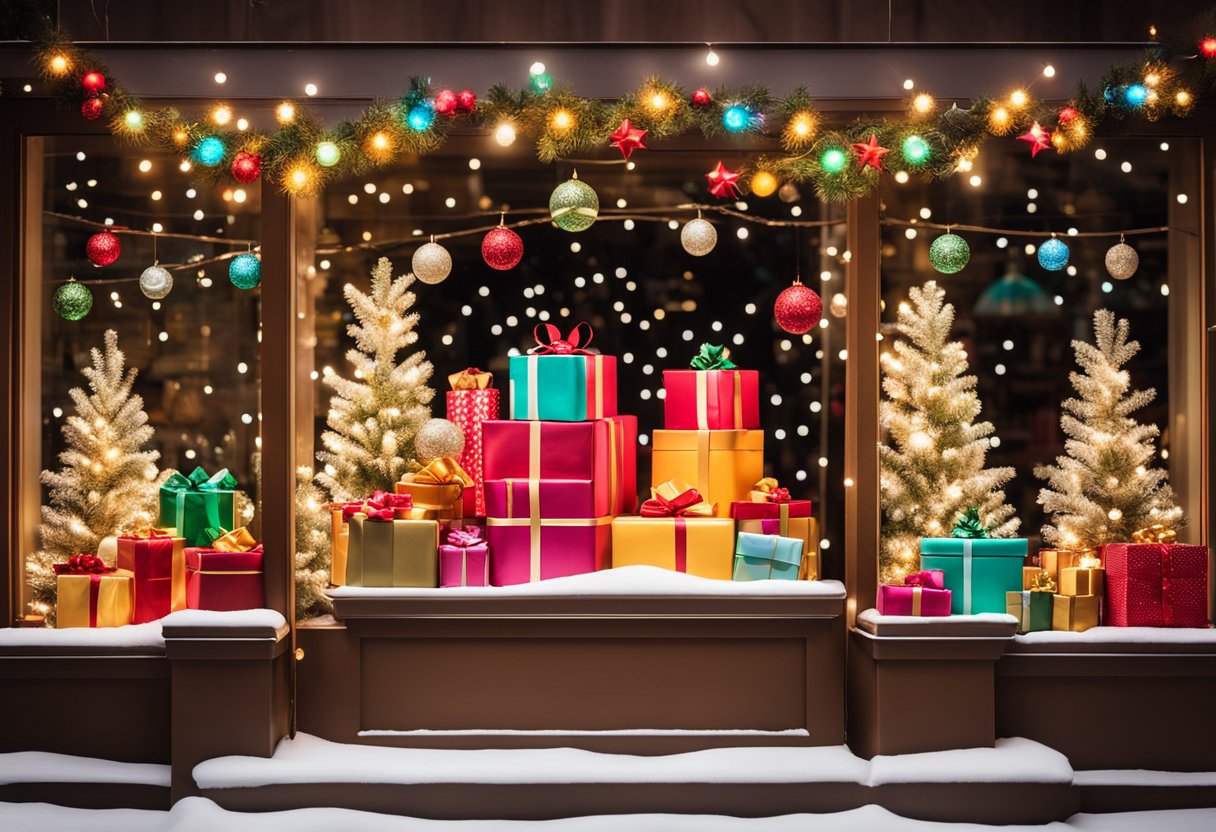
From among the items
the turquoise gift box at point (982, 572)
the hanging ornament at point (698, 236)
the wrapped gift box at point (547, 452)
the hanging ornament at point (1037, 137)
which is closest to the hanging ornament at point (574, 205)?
the hanging ornament at point (698, 236)

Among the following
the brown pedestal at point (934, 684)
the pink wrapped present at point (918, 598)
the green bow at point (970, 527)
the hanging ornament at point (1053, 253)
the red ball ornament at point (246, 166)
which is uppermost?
the red ball ornament at point (246, 166)

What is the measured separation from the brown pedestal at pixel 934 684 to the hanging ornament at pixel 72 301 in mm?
3758

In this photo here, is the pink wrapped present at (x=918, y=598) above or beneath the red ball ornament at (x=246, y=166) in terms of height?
beneath

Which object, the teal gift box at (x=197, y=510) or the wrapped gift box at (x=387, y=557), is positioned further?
the teal gift box at (x=197, y=510)

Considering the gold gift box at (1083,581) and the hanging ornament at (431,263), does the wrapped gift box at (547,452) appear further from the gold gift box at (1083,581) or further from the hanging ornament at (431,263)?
the gold gift box at (1083,581)

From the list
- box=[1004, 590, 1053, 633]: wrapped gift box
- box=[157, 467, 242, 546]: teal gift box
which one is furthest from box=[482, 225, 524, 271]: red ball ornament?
box=[1004, 590, 1053, 633]: wrapped gift box

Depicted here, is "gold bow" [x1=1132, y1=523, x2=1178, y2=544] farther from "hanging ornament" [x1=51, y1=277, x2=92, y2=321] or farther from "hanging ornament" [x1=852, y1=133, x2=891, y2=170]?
"hanging ornament" [x1=51, y1=277, x2=92, y2=321]

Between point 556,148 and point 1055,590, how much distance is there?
289cm

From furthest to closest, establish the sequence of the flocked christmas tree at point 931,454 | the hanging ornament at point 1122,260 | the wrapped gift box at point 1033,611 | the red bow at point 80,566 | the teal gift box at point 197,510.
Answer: the flocked christmas tree at point 931,454 → the teal gift box at point 197,510 → the hanging ornament at point 1122,260 → the red bow at point 80,566 → the wrapped gift box at point 1033,611

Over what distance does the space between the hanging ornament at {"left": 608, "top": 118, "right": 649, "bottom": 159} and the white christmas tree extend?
1404mm

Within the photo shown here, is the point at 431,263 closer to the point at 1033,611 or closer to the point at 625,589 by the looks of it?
the point at 625,589

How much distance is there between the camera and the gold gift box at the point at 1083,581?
454 cm

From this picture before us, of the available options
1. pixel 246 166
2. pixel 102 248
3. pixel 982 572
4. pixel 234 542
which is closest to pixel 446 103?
pixel 246 166

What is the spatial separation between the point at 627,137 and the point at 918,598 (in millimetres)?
2217
